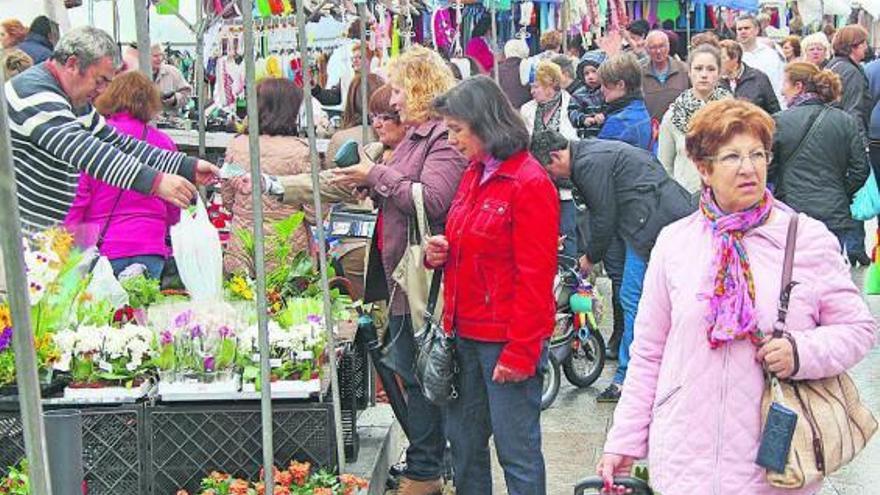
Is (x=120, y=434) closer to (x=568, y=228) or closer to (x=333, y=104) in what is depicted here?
(x=568, y=228)

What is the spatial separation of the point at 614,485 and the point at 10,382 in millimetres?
2847

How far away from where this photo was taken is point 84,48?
713cm

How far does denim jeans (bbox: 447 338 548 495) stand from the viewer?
5680 mm

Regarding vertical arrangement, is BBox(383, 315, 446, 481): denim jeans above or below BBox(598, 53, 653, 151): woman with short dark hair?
below

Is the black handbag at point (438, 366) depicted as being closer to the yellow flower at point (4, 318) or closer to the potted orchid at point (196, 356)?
the potted orchid at point (196, 356)

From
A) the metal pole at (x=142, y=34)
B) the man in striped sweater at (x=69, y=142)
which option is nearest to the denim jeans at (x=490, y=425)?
the man in striped sweater at (x=69, y=142)

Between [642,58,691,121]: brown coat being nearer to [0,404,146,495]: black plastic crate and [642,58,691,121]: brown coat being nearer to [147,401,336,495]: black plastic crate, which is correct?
[147,401,336,495]: black plastic crate

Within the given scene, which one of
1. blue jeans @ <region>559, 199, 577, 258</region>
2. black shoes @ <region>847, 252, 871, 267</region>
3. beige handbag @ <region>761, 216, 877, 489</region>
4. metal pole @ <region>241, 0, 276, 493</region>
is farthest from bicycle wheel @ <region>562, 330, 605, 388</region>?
beige handbag @ <region>761, 216, 877, 489</region>

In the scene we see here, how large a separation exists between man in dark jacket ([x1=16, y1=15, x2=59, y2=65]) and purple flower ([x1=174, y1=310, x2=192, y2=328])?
5731 mm

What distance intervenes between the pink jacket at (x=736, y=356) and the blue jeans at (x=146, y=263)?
13.3 feet

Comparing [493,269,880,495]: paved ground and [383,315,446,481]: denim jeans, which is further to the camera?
[493,269,880,495]: paved ground

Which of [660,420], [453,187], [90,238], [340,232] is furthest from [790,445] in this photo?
[340,232]

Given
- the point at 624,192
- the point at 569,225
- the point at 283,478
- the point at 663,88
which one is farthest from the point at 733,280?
the point at 663,88

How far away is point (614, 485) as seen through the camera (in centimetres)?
411
